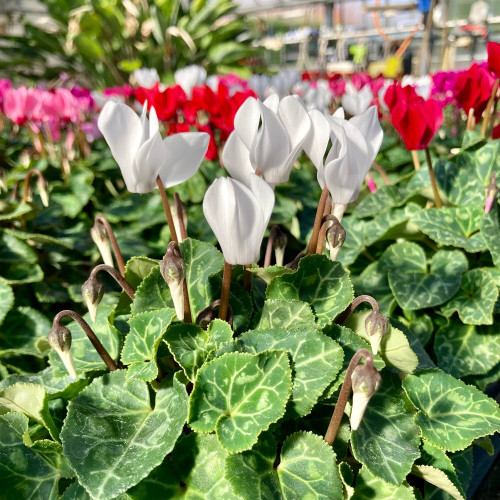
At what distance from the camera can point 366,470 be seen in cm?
97

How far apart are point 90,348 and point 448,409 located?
0.75m

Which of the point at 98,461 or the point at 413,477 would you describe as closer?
the point at 98,461

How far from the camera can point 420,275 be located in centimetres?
155

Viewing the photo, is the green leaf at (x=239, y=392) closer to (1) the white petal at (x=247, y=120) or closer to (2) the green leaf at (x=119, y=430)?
(2) the green leaf at (x=119, y=430)

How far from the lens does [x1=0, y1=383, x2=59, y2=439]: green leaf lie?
1.03m

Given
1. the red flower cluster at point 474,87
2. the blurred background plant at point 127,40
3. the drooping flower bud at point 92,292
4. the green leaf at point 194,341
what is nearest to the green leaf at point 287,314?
the green leaf at point 194,341

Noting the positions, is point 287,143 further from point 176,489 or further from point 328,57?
point 328,57

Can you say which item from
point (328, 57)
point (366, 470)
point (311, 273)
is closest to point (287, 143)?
point (311, 273)

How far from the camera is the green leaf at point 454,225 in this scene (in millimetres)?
1525

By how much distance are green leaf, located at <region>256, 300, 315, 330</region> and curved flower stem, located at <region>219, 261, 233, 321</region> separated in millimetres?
84

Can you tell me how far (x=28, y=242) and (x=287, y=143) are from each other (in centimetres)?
125

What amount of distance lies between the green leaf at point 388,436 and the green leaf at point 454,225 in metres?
0.57

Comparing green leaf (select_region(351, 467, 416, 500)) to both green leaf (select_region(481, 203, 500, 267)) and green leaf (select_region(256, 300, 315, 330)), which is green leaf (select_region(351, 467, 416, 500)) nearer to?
green leaf (select_region(256, 300, 315, 330))

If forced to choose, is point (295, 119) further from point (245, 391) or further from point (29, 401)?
point (29, 401)
